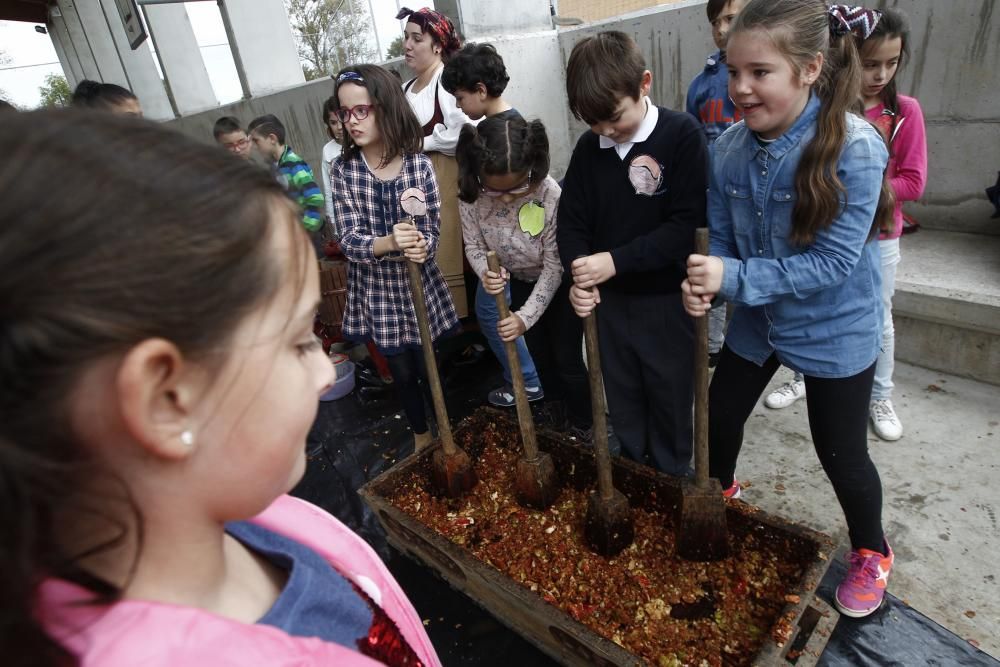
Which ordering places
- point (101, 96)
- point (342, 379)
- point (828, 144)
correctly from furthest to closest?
point (342, 379) → point (101, 96) → point (828, 144)

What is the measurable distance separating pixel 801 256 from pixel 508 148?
1.08 meters

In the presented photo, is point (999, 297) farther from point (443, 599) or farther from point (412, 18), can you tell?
point (412, 18)

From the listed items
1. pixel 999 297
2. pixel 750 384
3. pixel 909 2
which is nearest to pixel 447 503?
pixel 750 384

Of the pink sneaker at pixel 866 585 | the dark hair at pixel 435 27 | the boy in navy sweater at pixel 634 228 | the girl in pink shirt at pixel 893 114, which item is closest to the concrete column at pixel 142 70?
the dark hair at pixel 435 27

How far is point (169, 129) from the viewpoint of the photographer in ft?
1.68

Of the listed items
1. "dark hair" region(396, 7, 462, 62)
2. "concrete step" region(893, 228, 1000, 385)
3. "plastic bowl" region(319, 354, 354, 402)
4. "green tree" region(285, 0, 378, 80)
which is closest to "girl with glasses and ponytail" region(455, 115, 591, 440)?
"plastic bowl" region(319, 354, 354, 402)

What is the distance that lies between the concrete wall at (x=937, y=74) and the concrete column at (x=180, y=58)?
8027mm

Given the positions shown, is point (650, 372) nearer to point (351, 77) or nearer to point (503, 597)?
point (503, 597)

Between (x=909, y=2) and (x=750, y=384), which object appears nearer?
(x=750, y=384)

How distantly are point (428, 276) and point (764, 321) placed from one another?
148 cm

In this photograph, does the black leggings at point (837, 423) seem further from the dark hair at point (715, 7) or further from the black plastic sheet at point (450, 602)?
the dark hair at point (715, 7)

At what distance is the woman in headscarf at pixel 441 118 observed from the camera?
10.3 feet

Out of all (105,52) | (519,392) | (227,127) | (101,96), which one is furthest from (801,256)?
(105,52)

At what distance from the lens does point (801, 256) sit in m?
1.45
